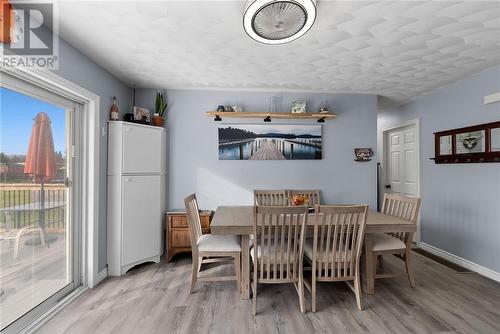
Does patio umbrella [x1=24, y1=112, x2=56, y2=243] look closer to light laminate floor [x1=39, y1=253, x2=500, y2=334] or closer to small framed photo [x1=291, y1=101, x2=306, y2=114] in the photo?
light laminate floor [x1=39, y1=253, x2=500, y2=334]

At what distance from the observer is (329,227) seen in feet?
6.64

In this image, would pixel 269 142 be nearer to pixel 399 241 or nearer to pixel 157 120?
pixel 157 120

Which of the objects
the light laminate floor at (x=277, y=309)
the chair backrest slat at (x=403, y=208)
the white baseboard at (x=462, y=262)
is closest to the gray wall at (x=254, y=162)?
the chair backrest slat at (x=403, y=208)

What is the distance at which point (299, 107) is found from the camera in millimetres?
3443

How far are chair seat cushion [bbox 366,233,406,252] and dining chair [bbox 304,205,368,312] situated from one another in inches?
15.8

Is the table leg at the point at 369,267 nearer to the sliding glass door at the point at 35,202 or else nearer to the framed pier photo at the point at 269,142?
the framed pier photo at the point at 269,142

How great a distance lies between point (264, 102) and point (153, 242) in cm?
253

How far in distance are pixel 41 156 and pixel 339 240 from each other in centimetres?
274

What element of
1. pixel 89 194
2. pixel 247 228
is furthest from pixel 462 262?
pixel 89 194

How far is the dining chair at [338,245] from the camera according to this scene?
6.61ft

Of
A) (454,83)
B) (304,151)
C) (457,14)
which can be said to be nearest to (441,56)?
(457,14)

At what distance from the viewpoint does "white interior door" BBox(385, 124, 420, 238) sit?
3.95m

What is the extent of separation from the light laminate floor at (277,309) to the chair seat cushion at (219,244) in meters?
0.47

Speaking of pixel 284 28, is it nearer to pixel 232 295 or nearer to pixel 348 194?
pixel 232 295
